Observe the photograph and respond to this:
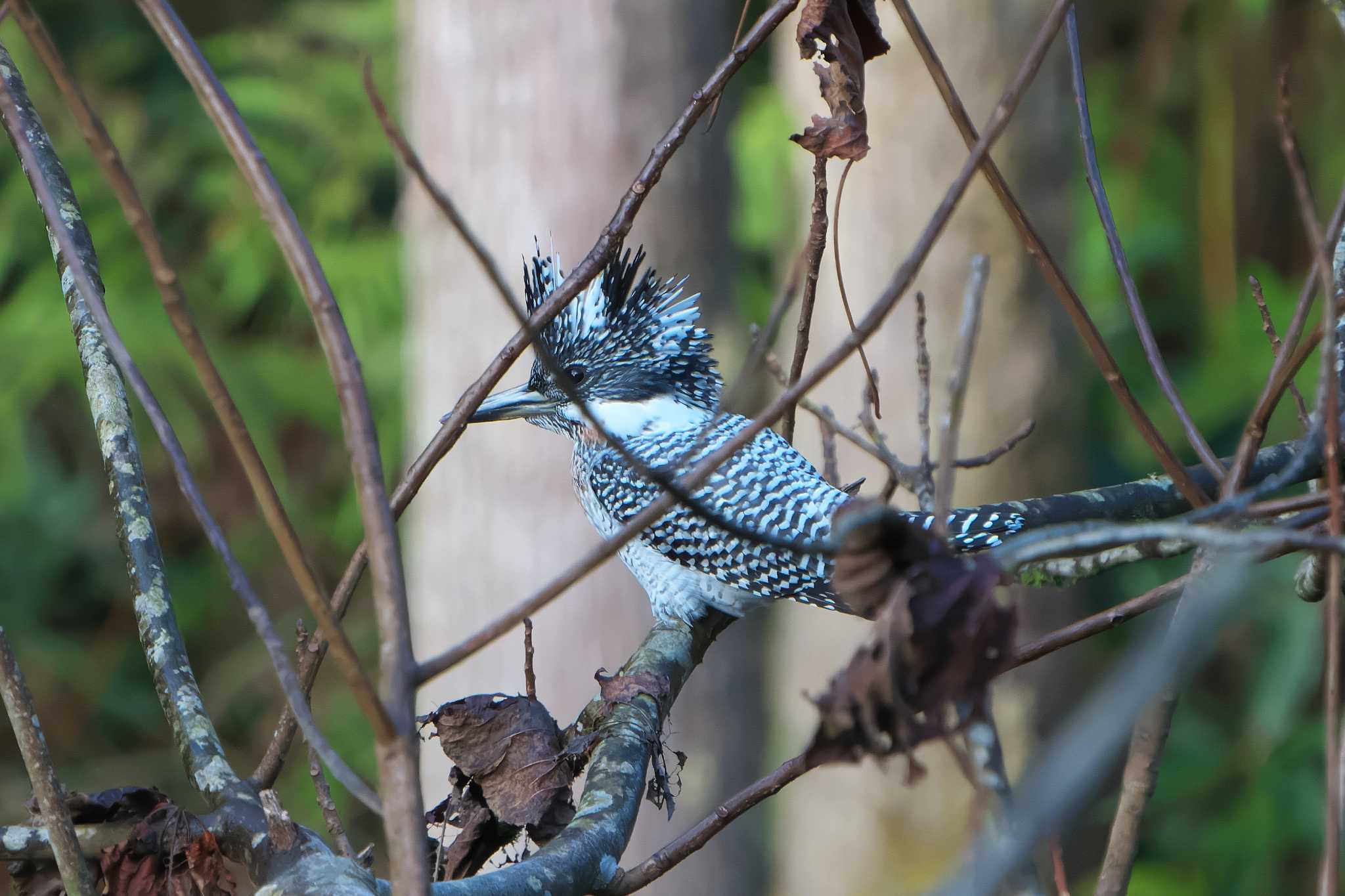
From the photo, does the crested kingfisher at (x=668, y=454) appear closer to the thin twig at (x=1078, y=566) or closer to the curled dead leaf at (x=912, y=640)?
the thin twig at (x=1078, y=566)

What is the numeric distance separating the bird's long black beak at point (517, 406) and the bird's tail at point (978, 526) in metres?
0.76

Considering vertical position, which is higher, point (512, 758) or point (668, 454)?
point (668, 454)

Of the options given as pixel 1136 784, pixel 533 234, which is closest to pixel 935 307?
pixel 533 234

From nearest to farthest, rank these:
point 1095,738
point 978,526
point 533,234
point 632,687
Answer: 1. point 1095,738
2. point 632,687
3. point 978,526
4. point 533,234

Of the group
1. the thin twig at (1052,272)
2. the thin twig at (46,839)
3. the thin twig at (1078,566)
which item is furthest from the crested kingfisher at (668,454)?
the thin twig at (46,839)

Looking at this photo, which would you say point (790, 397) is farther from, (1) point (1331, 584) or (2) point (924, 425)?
(2) point (924, 425)

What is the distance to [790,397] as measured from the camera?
689 millimetres

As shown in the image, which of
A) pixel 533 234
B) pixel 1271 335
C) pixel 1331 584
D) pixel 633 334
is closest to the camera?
pixel 1331 584

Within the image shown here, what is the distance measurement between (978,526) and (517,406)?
894 mm

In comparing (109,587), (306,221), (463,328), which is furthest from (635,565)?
(109,587)

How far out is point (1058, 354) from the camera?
13.4 ft

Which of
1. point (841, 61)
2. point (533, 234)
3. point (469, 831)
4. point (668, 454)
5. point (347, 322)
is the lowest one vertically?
point (469, 831)

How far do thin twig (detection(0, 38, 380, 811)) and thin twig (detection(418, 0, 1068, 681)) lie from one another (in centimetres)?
10

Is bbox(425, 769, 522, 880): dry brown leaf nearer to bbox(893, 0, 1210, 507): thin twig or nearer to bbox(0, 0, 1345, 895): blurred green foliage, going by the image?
bbox(893, 0, 1210, 507): thin twig
